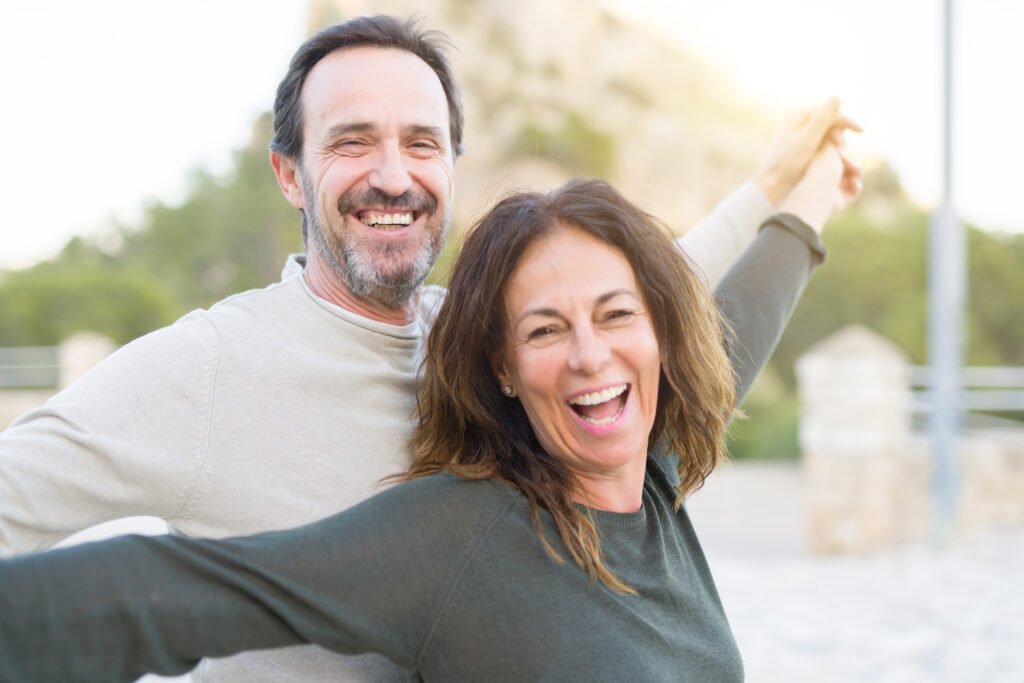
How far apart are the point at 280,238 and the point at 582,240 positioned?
70.3 feet

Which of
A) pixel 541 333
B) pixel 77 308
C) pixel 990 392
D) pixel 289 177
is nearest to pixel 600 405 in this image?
pixel 541 333

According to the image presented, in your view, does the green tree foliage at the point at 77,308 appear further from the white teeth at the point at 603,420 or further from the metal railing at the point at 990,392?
the white teeth at the point at 603,420

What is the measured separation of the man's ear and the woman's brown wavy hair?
484 mm

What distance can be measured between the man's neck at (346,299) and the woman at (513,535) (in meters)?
0.18

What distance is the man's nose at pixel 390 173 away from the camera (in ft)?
5.55

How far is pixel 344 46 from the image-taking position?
1.73 m

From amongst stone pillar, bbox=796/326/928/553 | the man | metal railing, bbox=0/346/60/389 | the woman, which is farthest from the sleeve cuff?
metal railing, bbox=0/346/60/389

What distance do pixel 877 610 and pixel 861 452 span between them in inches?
70.6

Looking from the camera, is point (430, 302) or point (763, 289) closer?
point (430, 302)

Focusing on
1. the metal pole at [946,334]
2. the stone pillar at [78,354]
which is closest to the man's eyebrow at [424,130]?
the metal pole at [946,334]

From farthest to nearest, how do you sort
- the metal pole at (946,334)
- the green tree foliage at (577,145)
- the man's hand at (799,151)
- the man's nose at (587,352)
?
the green tree foliage at (577,145)
the metal pole at (946,334)
the man's hand at (799,151)
the man's nose at (587,352)

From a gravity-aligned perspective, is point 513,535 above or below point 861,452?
above

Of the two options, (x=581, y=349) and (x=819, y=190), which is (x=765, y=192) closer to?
(x=819, y=190)

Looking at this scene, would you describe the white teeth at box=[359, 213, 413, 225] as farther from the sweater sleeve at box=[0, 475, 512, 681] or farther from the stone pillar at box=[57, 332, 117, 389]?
the stone pillar at box=[57, 332, 117, 389]
